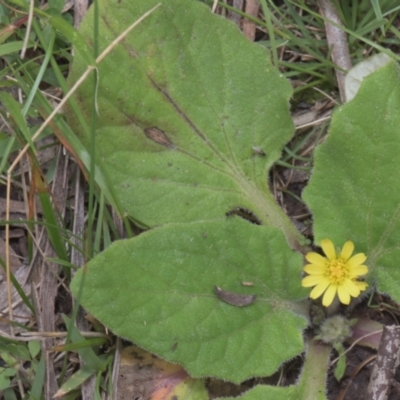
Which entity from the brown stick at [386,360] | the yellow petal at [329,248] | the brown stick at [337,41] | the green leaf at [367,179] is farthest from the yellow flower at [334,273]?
the brown stick at [337,41]

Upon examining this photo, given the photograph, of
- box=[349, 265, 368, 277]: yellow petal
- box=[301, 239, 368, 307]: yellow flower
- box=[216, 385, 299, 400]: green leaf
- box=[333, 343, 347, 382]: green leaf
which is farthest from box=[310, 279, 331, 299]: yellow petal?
box=[216, 385, 299, 400]: green leaf

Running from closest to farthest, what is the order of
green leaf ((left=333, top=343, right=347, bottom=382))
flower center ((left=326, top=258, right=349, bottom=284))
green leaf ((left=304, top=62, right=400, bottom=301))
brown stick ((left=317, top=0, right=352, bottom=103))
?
green leaf ((left=304, top=62, right=400, bottom=301)), flower center ((left=326, top=258, right=349, bottom=284)), green leaf ((left=333, top=343, right=347, bottom=382)), brown stick ((left=317, top=0, right=352, bottom=103))

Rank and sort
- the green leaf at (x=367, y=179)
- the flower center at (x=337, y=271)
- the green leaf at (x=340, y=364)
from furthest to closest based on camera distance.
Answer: the green leaf at (x=340, y=364)
the flower center at (x=337, y=271)
the green leaf at (x=367, y=179)

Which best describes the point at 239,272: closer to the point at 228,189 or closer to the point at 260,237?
the point at 260,237

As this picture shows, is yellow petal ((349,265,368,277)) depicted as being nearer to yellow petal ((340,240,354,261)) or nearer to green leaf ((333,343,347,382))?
yellow petal ((340,240,354,261))

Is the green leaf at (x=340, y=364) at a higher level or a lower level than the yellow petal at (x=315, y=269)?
lower

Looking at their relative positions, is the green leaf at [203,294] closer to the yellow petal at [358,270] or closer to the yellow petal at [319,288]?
the yellow petal at [319,288]
